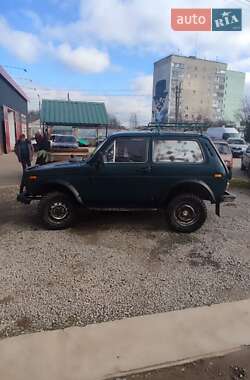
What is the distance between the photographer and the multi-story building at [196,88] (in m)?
60.1

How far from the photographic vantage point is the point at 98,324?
353 centimetres

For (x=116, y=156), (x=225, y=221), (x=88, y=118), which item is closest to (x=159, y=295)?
(x=116, y=156)

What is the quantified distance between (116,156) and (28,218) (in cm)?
240

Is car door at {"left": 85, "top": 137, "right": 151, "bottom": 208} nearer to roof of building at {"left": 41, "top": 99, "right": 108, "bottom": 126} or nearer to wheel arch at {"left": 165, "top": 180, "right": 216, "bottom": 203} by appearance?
wheel arch at {"left": 165, "top": 180, "right": 216, "bottom": 203}

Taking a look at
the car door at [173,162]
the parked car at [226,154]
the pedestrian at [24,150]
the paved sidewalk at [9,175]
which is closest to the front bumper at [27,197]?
the car door at [173,162]

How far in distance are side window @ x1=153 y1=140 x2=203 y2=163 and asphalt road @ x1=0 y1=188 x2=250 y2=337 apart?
4.52ft

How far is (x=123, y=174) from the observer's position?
6375mm

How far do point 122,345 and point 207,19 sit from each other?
8.94m

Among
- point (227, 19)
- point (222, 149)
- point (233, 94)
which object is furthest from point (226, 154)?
point (233, 94)

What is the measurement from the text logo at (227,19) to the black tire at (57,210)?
654 cm

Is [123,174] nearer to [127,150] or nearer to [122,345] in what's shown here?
[127,150]

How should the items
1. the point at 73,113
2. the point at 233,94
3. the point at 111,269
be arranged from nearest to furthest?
the point at 111,269
the point at 73,113
the point at 233,94

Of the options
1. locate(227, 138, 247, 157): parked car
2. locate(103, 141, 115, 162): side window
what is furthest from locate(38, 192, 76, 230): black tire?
locate(227, 138, 247, 157): parked car

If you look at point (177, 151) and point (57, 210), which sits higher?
point (177, 151)
